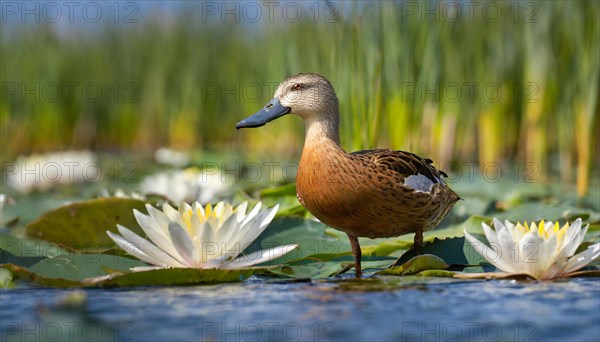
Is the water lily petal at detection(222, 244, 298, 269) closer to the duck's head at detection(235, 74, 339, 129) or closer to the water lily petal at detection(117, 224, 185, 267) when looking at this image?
the water lily petal at detection(117, 224, 185, 267)

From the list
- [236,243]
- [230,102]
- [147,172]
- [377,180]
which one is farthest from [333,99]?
[230,102]

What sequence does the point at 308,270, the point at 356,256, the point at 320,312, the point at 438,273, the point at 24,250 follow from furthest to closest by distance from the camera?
the point at 24,250, the point at 356,256, the point at 308,270, the point at 438,273, the point at 320,312

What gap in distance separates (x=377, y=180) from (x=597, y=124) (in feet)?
23.4

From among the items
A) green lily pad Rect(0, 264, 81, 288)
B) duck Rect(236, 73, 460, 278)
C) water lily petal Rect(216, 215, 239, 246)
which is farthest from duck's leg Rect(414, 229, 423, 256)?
green lily pad Rect(0, 264, 81, 288)

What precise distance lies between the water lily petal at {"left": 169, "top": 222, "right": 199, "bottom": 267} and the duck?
2.33 ft

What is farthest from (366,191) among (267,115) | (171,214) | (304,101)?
(171,214)

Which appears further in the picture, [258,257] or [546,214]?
[546,214]

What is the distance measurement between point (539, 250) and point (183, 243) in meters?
1.45

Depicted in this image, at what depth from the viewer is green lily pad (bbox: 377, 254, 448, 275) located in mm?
3535

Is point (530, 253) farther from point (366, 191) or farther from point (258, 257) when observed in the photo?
point (258, 257)

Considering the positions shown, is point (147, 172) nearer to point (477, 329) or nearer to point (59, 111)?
point (59, 111)

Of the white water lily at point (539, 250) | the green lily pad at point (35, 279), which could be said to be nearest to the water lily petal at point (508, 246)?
the white water lily at point (539, 250)

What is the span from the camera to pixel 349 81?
5.86m

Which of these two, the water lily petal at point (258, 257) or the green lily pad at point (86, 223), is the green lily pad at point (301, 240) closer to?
the water lily petal at point (258, 257)
